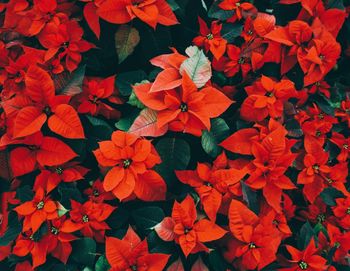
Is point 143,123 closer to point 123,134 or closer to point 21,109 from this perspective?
point 123,134

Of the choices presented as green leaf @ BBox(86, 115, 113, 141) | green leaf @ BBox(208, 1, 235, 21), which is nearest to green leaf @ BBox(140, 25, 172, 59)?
green leaf @ BBox(208, 1, 235, 21)

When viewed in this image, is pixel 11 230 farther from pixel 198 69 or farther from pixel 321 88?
pixel 321 88

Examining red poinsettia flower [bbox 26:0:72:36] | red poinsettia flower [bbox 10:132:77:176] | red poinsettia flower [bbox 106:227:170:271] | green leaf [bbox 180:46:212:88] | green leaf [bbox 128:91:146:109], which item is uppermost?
red poinsettia flower [bbox 26:0:72:36]

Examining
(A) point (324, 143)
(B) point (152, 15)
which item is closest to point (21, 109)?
(B) point (152, 15)

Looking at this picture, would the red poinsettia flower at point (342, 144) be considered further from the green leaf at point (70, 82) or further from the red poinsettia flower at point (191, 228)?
the green leaf at point (70, 82)

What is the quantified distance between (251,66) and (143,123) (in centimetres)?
41

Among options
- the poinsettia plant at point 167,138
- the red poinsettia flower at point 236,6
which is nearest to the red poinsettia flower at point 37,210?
the poinsettia plant at point 167,138

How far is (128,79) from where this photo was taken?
123cm

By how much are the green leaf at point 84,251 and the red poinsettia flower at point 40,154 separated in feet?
0.76

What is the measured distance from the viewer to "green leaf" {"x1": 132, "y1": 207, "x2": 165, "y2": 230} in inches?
44.7

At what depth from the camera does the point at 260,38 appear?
1.23 metres

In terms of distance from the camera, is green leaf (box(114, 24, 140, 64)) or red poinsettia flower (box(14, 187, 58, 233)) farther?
green leaf (box(114, 24, 140, 64))

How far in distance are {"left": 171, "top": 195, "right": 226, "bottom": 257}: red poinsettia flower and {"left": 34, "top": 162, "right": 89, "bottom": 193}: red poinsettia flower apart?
30 cm

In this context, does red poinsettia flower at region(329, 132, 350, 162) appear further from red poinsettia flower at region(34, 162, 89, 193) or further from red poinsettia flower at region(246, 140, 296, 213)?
red poinsettia flower at region(34, 162, 89, 193)
